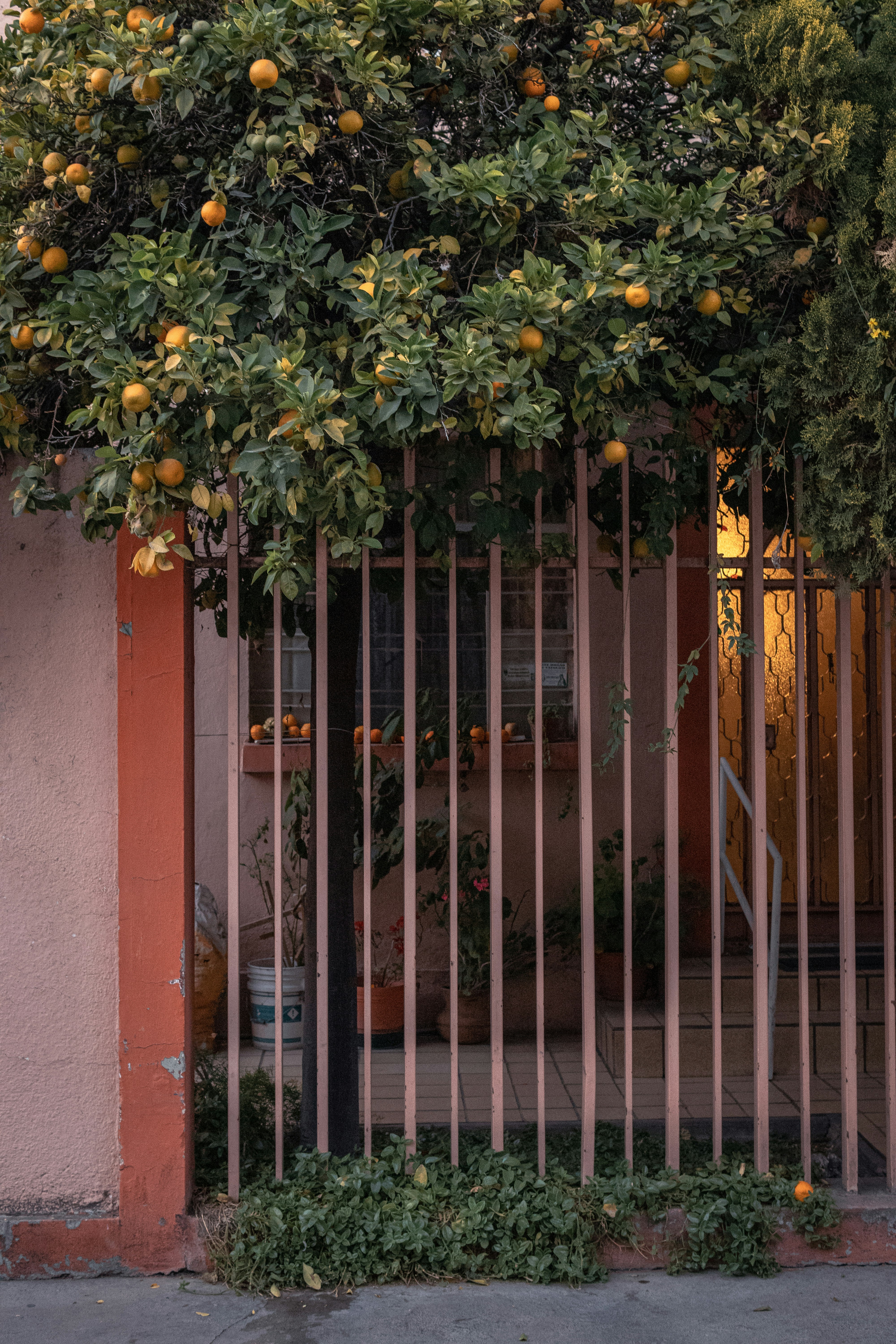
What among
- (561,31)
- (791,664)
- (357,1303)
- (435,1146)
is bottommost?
(357,1303)

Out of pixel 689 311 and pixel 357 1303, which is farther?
pixel 689 311

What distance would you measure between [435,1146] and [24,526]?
7.72 feet

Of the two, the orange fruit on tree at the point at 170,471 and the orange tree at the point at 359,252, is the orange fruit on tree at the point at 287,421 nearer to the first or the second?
the orange tree at the point at 359,252

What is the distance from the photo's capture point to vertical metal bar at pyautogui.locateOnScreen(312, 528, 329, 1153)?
3.46 meters

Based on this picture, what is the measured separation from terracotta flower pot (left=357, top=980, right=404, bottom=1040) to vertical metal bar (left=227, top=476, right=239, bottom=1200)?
195 cm

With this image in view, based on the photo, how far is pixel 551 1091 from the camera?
16.1ft

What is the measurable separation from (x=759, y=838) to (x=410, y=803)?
113 cm

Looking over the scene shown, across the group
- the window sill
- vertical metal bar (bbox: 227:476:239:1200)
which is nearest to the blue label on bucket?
the window sill

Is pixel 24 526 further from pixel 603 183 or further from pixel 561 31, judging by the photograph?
pixel 561 31

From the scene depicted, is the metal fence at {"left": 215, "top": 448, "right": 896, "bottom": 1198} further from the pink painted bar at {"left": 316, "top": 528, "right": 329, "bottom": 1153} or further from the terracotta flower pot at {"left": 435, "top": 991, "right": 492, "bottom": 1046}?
the terracotta flower pot at {"left": 435, "top": 991, "right": 492, "bottom": 1046}

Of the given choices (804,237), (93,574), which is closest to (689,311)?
(804,237)

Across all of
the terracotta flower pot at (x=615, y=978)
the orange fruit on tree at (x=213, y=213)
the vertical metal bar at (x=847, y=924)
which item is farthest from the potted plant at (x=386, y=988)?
the orange fruit on tree at (x=213, y=213)

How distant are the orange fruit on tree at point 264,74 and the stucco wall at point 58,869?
1.27 m

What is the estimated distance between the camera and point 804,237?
10.9 ft
